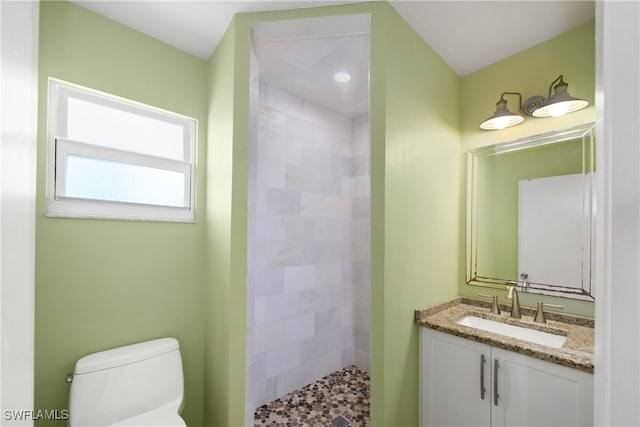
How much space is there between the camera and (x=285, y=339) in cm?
237

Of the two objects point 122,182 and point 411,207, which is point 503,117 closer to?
point 411,207

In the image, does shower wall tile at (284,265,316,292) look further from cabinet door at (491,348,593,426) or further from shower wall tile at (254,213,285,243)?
cabinet door at (491,348,593,426)

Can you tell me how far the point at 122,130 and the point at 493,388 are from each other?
256 cm

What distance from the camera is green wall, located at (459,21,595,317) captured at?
1.62m

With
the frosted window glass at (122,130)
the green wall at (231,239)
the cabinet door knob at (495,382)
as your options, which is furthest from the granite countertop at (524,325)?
the frosted window glass at (122,130)

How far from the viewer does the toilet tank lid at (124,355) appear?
4.64ft

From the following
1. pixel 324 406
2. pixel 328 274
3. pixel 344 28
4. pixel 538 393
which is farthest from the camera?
pixel 328 274

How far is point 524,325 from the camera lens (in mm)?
1647

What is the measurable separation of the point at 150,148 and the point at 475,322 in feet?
7.97

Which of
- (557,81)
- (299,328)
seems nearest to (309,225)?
(299,328)

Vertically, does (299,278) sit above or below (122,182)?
below

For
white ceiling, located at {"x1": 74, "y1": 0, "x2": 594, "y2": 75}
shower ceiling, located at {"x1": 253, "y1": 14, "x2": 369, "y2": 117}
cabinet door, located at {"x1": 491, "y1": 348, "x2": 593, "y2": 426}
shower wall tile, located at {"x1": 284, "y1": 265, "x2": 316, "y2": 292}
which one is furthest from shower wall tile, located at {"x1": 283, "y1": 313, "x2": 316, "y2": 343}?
white ceiling, located at {"x1": 74, "y1": 0, "x2": 594, "y2": 75}

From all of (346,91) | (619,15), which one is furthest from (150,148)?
(619,15)

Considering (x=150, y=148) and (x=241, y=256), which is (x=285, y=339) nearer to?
(x=241, y=256)
